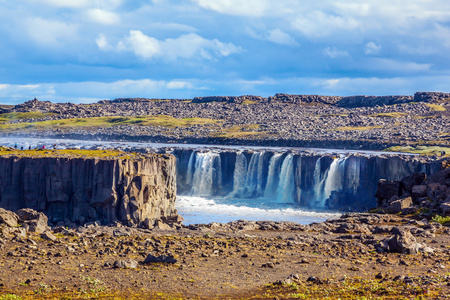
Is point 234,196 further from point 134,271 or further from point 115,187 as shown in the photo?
point 134,271

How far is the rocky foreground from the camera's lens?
25469mm

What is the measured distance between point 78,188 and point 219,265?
30394mm

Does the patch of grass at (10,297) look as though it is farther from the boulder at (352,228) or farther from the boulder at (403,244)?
the boulder at (352,228)

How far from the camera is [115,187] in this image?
57.4 meters

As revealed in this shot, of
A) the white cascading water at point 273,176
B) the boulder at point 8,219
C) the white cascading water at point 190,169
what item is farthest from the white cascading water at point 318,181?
the boulder at point 8,219

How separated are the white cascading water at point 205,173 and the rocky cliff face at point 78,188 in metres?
45.5

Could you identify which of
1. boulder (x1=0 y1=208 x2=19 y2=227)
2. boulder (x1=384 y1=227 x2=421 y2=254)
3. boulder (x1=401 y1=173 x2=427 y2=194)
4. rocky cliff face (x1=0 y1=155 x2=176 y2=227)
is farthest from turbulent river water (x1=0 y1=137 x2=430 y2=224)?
boulder (x1=384 y1=227 x2=421 y2=254)

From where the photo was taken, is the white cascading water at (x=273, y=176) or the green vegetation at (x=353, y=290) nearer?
the green vegetation at (x=353, y=290)

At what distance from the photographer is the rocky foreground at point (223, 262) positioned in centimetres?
2547

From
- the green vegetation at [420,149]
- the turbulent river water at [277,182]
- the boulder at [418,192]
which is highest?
the green vegetation at [420,149]

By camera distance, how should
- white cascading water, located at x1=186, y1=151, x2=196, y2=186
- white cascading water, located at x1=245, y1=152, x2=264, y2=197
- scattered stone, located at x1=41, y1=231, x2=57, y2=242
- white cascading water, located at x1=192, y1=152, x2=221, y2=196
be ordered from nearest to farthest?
scattered stone, located at x1=41, y1=231, x2=57, y2=242
white cascading water, located at x1=245, y1=152, x2=264, y2=197
white cascading water, located at x1=192, y1=152, x2=221, y2=196
white cascading water, located at x1=186, y1=151, x2=196, y2=186

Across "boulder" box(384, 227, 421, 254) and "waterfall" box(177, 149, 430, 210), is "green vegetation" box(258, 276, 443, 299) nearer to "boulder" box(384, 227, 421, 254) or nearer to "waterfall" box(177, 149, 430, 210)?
"boulder" box(384, 227, 421, 254)

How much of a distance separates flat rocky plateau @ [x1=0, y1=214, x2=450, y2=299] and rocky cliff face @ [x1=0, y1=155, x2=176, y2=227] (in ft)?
52.3

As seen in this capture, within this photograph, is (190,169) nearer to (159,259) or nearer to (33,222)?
(33,222)
